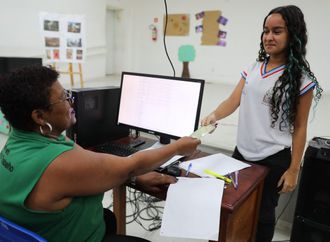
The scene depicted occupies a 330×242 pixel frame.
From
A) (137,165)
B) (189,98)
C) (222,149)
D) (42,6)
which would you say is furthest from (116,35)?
(137,165)

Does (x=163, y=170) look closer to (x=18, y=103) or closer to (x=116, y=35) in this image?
(x=18, y=103)

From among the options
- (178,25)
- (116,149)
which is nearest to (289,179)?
(116,149)

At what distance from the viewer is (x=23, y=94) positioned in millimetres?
818

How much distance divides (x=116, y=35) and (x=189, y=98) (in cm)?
648

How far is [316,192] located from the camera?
5.09 ft

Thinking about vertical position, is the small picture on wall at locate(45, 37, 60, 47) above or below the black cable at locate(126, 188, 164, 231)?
above

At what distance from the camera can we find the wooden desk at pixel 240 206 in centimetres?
109

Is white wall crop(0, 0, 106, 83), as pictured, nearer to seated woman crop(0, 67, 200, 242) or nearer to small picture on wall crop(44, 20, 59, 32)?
small picture on wall crop(44, 20, 59, 32)

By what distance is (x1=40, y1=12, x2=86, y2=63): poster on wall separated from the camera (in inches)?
112

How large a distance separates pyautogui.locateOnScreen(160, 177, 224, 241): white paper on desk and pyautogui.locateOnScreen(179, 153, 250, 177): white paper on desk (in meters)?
0.12

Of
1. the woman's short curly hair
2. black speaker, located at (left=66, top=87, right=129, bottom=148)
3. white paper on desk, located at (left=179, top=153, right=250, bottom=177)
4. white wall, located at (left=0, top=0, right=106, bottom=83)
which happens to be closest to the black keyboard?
black speaker, located at (left=66, top=87, right=129, bottom=148)

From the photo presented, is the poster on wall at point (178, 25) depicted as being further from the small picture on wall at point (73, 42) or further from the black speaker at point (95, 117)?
the black speaker at point (95, 117)

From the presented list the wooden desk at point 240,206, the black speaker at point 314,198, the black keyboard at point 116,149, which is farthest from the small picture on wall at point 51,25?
the black speaker at point 314,198

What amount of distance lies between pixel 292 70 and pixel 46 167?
1066 mm
